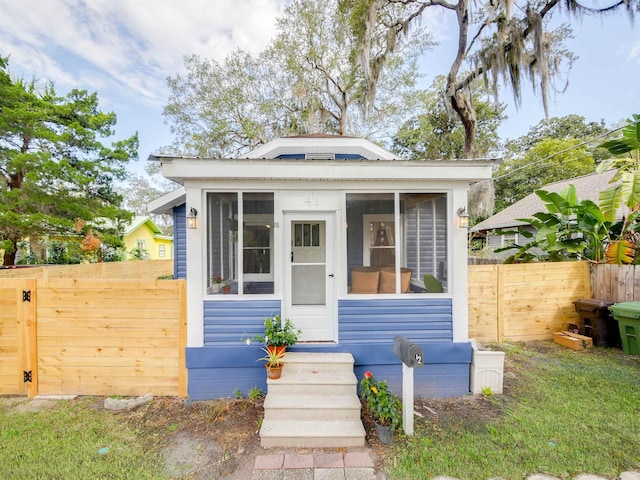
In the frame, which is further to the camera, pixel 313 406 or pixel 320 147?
pixel 320 147

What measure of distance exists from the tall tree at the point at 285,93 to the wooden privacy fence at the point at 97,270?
7.87 metres

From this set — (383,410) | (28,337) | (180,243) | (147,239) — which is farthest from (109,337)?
(147,239)

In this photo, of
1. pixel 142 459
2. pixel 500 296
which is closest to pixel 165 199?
pixel 142 459

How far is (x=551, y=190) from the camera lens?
42.5 feet

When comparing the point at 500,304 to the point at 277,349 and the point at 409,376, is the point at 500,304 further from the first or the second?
the point at 277,349

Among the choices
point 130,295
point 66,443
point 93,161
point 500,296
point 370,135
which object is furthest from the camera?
point 370,135

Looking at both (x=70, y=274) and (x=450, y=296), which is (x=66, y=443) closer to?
(x=450, y=296)

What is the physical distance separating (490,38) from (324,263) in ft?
34.7

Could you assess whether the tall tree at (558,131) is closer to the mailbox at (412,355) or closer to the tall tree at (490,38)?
the tall tree at (490,38)

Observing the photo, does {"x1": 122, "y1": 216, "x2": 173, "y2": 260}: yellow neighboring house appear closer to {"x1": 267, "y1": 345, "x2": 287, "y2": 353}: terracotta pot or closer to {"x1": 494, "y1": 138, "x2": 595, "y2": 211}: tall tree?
{"x1": 267, "y1": 345, "x2": 287, "y2": 353}: terracotta pot

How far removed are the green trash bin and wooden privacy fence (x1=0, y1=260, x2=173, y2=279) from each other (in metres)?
11.1

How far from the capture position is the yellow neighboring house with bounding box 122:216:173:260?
17.5m

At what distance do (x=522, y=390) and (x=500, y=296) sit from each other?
6.74ft

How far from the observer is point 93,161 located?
10648mm
